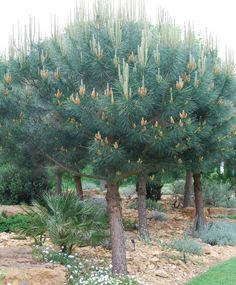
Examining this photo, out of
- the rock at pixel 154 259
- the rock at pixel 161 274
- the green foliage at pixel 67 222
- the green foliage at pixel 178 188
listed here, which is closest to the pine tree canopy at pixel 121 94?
the green foliage at pixel 67 222

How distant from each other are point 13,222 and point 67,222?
137 inches

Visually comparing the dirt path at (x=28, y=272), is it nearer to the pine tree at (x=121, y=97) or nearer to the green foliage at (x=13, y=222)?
the pine tree at (x=121, y=97)

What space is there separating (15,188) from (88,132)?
7.07 meters

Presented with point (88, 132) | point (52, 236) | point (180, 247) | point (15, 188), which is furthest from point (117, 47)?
point (15, 188)

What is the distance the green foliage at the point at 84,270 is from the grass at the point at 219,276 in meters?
1.09

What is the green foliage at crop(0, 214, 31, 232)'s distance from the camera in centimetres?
1094

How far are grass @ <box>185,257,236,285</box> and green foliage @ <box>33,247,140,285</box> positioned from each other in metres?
1.09

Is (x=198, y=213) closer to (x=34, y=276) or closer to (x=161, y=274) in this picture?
(x=161, y=274)

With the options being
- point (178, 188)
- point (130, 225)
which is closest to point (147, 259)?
point (130, 225)

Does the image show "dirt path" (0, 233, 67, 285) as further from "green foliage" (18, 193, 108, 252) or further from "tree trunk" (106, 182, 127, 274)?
"tree trunk" (106, 182, 127, 274)

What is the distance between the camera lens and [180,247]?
9484 mm

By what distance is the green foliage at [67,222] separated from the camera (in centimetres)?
810

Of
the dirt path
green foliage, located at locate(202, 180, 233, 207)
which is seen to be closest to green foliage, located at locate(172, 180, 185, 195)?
green foliage, located at locate(202, 180, 233, 207)

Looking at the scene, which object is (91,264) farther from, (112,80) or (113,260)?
(112,80)
